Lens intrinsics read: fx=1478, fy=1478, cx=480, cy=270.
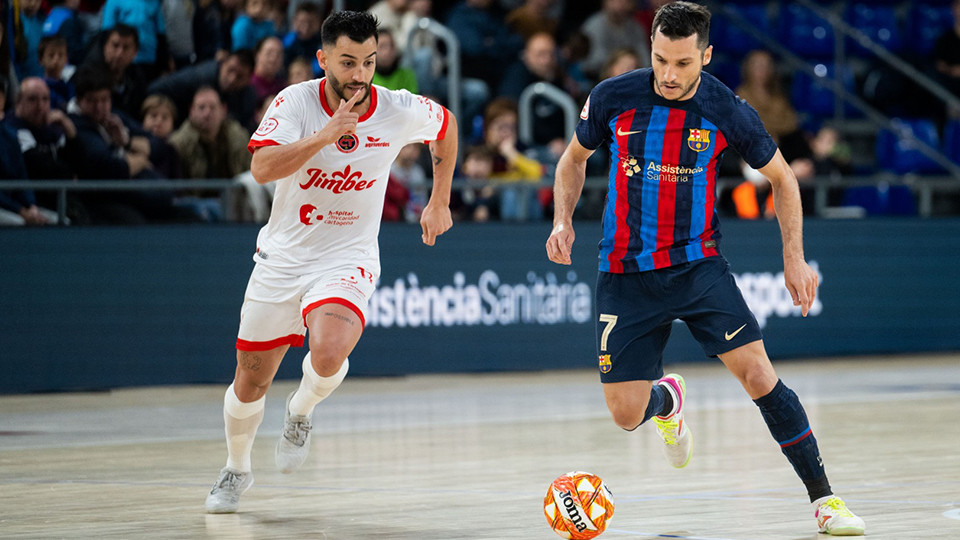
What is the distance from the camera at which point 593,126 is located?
6.72 m

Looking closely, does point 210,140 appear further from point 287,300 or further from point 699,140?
point 699,140

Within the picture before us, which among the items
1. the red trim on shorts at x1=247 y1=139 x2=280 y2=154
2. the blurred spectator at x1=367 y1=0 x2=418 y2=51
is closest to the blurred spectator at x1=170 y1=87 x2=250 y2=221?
the blurred spectator at x1=367 y1=0 x2=418 y2=51

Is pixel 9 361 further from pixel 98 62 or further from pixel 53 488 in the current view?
pixel 53 488

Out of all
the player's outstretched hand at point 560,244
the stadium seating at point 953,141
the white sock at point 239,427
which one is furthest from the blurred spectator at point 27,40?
the stadium seating at point 953,141

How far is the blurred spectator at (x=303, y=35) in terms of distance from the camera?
13.9 meters

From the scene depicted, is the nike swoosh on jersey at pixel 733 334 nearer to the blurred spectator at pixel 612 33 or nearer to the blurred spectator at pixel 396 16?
the blurred spectator at pixel 396 16

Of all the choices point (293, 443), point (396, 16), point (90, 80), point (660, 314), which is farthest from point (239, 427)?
point (396, 16)

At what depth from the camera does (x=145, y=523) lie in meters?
6.62

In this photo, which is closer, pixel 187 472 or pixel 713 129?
pixel 713 129

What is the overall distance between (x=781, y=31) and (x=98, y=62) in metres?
10.5

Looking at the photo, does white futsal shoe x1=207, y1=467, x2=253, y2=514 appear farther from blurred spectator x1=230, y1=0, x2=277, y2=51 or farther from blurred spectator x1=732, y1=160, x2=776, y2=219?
blurred spectator x1=732, y1=160, x2=776, y2=219

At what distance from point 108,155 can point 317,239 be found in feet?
17.8

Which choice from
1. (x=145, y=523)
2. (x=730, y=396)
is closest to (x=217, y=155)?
(x=730, y=396)

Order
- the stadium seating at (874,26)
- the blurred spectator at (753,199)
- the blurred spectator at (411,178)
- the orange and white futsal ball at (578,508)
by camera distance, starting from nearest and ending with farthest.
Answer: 1. the orange and white futsal ball at (578,508)
2. the blurred spectator at (411,178)
3. the blurred spectator at (753,199)
4. the stadium seating at (874,26)
